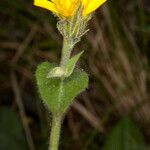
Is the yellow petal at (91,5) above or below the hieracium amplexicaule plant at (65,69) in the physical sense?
above

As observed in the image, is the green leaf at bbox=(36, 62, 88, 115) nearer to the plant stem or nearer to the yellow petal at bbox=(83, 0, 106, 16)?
the plant stem

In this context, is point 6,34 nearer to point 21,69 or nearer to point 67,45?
point 21,69

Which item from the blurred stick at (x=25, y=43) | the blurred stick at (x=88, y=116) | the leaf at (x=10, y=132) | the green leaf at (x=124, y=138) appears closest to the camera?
the green leaf at (x=124, y=138)

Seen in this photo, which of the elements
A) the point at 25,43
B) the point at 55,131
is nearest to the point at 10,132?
the point at 25,43

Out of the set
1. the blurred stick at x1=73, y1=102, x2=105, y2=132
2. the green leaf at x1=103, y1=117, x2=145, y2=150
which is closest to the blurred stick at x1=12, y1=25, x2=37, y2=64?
the blurred stick at x1=73, y1=102, x2=105, y2=132

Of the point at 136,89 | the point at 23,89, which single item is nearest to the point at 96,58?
the point at 136,89

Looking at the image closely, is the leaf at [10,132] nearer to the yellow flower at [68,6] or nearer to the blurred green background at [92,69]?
the blurred green background at [92,69]

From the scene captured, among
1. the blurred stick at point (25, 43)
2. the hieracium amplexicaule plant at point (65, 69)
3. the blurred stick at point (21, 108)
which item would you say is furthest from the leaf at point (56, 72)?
the blurred stick at point (25, 43)

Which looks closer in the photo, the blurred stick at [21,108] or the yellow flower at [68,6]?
the yellow flower at [68,6]
